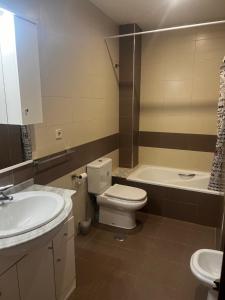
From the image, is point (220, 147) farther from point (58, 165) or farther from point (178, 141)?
point (58, 165)

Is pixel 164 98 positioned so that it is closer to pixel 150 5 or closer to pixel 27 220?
pixel 150 5

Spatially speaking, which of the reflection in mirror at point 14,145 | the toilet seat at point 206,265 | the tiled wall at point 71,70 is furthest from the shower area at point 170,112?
the reflection in mirror at point 14,145

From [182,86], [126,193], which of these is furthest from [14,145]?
[182,86]

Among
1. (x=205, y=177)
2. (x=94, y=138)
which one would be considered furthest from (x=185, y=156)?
(x=94, y=138)

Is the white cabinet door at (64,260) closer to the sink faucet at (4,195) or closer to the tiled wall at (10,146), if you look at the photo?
the sink faucet at (4,195)

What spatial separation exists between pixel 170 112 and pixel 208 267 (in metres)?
2.24

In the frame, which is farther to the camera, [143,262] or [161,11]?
[161,11]

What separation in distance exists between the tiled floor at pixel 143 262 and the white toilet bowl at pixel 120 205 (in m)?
0.11

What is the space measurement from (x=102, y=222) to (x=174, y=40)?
2.66 meters

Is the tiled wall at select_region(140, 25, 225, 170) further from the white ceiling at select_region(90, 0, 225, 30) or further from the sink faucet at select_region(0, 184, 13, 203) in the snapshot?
the sink faucet at select_region(0, 184, 13, 203)

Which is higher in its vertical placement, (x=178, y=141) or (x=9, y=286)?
(x=178, y=141)

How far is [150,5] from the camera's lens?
243 cm

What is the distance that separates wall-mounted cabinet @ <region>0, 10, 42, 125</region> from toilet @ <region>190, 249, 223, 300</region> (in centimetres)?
153

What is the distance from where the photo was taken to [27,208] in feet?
4.99
